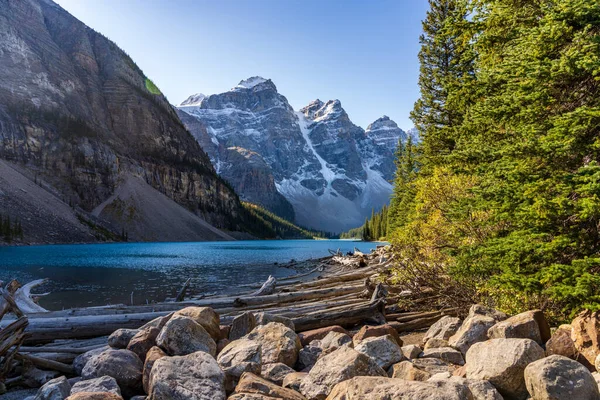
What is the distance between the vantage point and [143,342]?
8.12 metres

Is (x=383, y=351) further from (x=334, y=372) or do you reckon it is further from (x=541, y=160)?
(x=541, y=160)

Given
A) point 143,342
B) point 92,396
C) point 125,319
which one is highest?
point 92,396

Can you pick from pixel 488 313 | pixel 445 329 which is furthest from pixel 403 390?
pixel 488 313

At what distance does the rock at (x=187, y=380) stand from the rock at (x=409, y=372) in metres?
2.81

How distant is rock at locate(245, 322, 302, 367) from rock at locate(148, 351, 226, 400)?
1644 mm

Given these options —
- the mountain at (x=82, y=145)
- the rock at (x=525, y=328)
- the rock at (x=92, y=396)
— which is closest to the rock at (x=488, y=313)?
the rock at (x=525, y=328)

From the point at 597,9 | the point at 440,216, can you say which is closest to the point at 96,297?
the point at 440,216

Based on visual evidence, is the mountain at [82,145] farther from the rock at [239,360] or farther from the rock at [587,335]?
the rock at [587,335]

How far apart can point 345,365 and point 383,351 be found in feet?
4.77

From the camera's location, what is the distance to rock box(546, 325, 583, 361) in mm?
6102

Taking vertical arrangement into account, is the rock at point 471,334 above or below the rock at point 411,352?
above

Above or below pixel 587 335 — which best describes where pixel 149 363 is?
below

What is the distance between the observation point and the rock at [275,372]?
669 cm

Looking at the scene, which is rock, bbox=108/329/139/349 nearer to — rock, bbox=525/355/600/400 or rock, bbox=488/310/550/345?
rock, bbox=488/310/550/345
